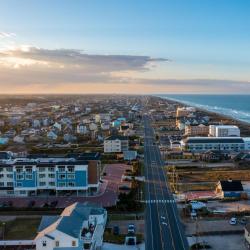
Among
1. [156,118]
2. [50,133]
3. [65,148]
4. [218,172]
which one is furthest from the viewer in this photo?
[156,118]

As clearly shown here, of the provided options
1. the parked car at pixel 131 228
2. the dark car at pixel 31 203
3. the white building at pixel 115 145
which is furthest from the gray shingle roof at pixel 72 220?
the white building at pixel 115 145

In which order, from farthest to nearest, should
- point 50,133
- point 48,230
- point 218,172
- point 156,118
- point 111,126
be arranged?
point 156,118 → point 111,126 → point 50,133 → point 218,172 → point 48,230

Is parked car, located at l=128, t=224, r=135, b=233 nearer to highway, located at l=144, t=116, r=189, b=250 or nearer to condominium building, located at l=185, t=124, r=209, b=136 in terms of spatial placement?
highway, located at l=144, t=116, r=189, b=250

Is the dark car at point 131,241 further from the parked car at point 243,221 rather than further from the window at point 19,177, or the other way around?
the window at point 19,177

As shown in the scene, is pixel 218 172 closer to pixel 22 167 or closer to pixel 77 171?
pixel 77 171

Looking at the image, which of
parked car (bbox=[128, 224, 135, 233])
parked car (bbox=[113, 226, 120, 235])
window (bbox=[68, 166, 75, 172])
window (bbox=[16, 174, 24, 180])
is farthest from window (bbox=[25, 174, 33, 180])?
parked car (bbox=[128, 224, 135, 233])

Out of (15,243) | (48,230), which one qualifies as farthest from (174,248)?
(15,243)

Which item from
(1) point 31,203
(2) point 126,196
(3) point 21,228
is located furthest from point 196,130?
(3) point 21,228
